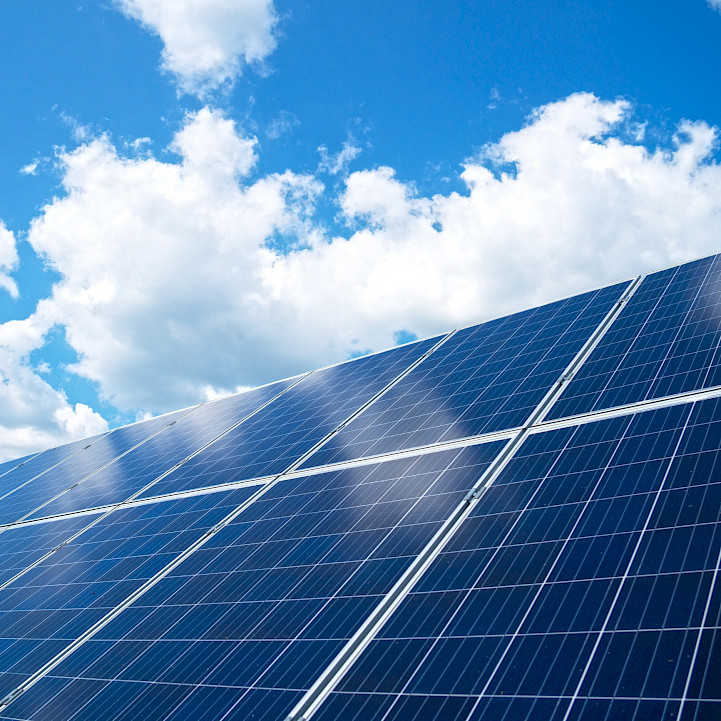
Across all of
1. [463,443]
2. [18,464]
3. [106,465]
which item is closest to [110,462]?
[106,465]

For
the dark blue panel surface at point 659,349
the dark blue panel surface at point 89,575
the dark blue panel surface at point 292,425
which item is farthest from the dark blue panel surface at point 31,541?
the dark blue panel surface at point 659,349

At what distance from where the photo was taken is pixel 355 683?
32.4ft

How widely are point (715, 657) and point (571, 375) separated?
32.9 feet

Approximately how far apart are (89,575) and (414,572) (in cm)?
1103

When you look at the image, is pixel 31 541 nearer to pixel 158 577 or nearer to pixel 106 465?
pixel 106 465

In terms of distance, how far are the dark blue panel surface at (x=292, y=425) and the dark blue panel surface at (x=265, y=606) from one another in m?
4.15

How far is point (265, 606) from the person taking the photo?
42.8ft

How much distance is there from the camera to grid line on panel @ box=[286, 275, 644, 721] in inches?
396

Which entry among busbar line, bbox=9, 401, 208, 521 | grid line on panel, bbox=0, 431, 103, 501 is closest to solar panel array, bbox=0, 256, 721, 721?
busbar line, bbox=9, 401, 208, 521

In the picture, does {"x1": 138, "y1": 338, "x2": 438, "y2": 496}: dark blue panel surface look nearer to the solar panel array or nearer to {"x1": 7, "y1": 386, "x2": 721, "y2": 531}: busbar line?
the solar panel array

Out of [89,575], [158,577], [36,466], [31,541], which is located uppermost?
[36,466]

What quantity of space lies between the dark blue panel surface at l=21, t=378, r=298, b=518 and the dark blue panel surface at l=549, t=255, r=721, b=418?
14932mm

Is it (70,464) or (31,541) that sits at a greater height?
(70,464)

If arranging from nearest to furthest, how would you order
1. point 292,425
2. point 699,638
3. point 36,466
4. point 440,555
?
point 699,638 < point 440,555 < point 292,425 < point 36,466
